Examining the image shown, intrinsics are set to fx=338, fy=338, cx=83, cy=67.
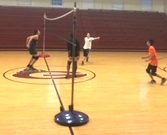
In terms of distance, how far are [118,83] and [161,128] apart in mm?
4785

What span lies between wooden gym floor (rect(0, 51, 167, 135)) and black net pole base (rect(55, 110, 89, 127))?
0.12 metres

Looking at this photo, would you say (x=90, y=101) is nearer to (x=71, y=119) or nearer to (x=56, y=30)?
(x=71, y=119)

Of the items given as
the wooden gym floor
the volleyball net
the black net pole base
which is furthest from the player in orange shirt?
the volleyball net

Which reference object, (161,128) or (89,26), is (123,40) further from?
(161,128)

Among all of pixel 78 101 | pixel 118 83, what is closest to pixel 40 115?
pixel 78 101

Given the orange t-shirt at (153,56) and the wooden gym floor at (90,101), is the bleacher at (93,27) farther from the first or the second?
the orange t-shirt at (153,56)

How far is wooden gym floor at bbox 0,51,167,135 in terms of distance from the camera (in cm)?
704

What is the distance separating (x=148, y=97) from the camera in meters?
9.84

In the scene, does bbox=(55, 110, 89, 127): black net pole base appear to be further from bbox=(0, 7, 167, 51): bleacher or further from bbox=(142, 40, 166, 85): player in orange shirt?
bbox=(0, 7, 167, 51): bleacher

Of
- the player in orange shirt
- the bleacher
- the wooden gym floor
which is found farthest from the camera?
the bleacher

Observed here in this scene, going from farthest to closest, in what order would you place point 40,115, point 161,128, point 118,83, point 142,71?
point 142,71
point 118,83
point 40,115
point 161,128

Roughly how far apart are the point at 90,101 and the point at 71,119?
83.2 inches

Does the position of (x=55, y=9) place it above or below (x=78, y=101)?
above

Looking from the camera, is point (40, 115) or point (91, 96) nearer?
point (40, 115)
